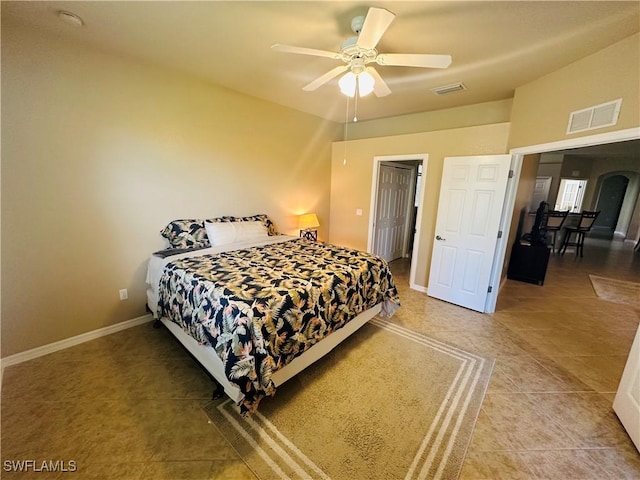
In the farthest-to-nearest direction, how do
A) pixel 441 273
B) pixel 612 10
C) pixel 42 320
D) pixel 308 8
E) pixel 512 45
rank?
1. pixel 441 273
2. pixel 42 320
3. pixel 512 45
4. pixel 308 8
5. pixel 612 10

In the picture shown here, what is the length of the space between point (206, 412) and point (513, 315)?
3.53 meters

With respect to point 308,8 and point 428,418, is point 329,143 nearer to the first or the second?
point 308,8

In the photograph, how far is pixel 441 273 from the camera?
361 centimetres

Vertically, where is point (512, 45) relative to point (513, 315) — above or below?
above

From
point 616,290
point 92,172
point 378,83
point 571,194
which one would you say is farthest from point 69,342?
point 571,194

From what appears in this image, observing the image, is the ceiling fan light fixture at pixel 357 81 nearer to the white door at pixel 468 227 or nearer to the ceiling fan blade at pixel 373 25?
the ceiling fan blade at pixel 373 25

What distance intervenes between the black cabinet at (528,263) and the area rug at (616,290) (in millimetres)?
769

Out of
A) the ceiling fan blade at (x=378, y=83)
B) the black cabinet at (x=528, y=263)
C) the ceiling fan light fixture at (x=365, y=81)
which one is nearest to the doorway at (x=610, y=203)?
the black cabinet at (x=528, y=263)

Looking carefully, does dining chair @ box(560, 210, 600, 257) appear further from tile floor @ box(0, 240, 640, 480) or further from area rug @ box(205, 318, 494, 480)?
area rug @ box(205, 318, 494, 480)

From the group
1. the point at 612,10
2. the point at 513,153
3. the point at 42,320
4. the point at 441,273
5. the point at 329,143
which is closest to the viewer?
the point at 612,10

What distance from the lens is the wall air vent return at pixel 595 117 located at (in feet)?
6.28

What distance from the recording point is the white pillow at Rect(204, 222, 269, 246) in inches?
118

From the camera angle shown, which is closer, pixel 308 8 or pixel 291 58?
pixel 308 8

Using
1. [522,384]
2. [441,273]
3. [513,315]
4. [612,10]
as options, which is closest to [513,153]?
[612,10]
